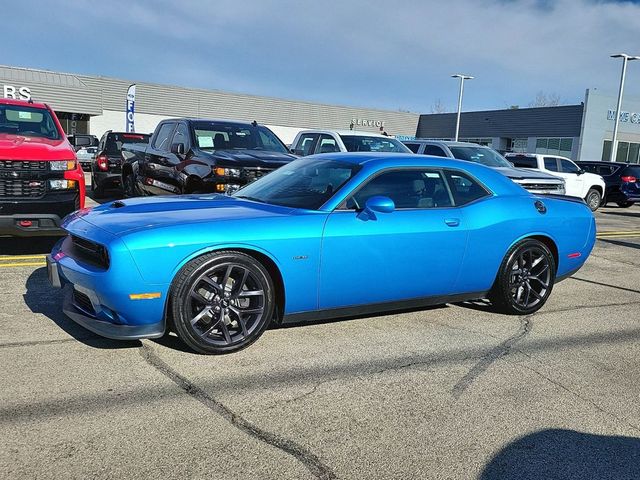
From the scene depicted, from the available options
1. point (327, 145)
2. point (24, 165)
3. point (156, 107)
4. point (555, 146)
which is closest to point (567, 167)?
point (327, 145)

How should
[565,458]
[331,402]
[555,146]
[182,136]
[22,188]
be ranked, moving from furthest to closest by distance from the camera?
[555,146]
[182,136]
[22,188]
[331,402]
[565,458]

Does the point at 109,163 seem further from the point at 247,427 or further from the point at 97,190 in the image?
the point at 247,427

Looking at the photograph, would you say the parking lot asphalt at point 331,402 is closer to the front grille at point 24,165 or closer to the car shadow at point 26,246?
the front grille at point 24,165

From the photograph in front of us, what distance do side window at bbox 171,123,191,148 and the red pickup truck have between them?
1.95 m

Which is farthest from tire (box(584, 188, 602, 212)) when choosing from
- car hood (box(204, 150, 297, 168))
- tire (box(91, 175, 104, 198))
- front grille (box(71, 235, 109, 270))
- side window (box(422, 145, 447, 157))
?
front grille (box(71, 235, 109, 270))

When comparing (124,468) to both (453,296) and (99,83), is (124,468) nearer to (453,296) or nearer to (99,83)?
(453,296)

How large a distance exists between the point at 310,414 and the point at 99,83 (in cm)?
4380

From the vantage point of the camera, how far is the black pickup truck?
8.08 m

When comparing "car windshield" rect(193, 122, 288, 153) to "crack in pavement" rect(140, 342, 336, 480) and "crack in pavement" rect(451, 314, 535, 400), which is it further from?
"crack in pavement" rect(140, 342, 336, 480)

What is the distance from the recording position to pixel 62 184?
6.87 metres

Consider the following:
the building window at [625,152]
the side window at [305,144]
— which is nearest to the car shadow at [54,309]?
the side window at [305,144]

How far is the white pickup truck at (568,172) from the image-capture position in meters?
17.7

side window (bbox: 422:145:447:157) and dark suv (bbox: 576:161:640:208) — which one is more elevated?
Answer: side window (bbox: 422:145:447:157)

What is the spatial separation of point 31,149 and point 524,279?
559 centimetres
